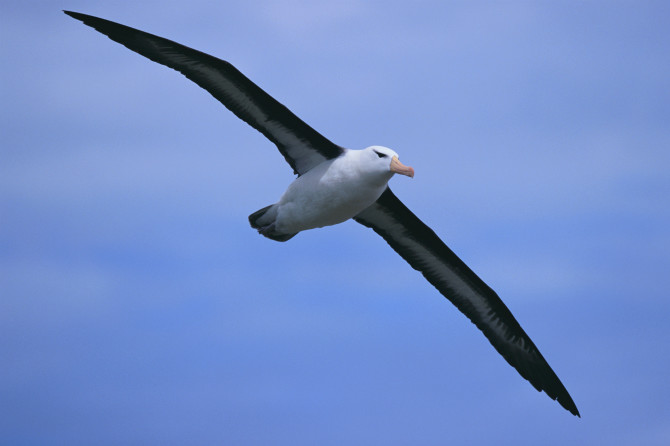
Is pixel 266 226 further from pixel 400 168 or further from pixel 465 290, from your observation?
pixel 465 290

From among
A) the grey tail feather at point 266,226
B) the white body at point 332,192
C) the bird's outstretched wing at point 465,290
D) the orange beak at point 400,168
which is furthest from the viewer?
the bird's outstretched wing at point 465,290

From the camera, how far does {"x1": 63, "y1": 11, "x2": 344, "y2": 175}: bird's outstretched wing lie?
11.4 m

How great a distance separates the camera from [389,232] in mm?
13609

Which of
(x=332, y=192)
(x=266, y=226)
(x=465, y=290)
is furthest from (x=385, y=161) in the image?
(x=465, y=290)

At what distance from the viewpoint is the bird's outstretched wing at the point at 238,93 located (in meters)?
11.4

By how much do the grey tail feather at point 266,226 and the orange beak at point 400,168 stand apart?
6.23 feet

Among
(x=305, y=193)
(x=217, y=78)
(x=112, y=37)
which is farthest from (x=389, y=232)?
(x=112, y=37)

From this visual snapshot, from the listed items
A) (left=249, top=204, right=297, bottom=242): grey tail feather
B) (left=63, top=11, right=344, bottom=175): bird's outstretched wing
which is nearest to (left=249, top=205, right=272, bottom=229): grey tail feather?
(left=249, top=204, right=297, bottom=242): grey tail feather

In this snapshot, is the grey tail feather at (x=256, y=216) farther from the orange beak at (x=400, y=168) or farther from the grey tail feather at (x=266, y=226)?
the orange beak at (x=400, y=168)

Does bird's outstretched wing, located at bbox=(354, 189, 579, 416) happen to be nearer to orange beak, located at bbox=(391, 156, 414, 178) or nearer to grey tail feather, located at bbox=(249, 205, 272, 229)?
grey tail feather, located at bbox=(249, 205, 272, 229)

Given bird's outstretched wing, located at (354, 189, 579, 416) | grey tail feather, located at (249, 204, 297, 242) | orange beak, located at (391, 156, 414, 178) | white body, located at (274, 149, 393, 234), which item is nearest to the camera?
orange beak, located at (391, 156, 414, 178)

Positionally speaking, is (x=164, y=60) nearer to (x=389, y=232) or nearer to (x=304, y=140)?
(x=304, y=140)

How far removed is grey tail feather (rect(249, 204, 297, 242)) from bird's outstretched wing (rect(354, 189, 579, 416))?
150 centimetres

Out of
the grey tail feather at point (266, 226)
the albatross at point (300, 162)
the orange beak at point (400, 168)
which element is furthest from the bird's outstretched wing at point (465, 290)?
the orange beak at point (400, 168)
